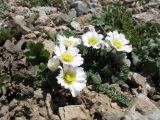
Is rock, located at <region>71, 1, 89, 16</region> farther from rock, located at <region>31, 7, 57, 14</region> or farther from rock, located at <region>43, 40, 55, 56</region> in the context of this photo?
rock, located at <region>43, 40, 55, 56</region>

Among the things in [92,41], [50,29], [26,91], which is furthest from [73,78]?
[50,29]

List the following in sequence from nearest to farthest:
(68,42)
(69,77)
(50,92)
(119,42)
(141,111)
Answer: (141,111), (69,77), (50,92), (68,42), (119,42)

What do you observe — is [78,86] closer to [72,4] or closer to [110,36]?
[110,36]

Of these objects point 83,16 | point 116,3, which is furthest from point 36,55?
point 116,3

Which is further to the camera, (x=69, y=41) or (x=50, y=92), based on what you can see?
(x=69, y=41)

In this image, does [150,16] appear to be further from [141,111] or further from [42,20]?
[141,111]

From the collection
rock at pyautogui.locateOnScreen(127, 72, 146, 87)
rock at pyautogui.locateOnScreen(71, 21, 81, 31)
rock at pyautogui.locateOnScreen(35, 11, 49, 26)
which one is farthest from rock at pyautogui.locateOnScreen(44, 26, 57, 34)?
rock at pyautogui.locateOnScreen(127, 72, 146, 87)
